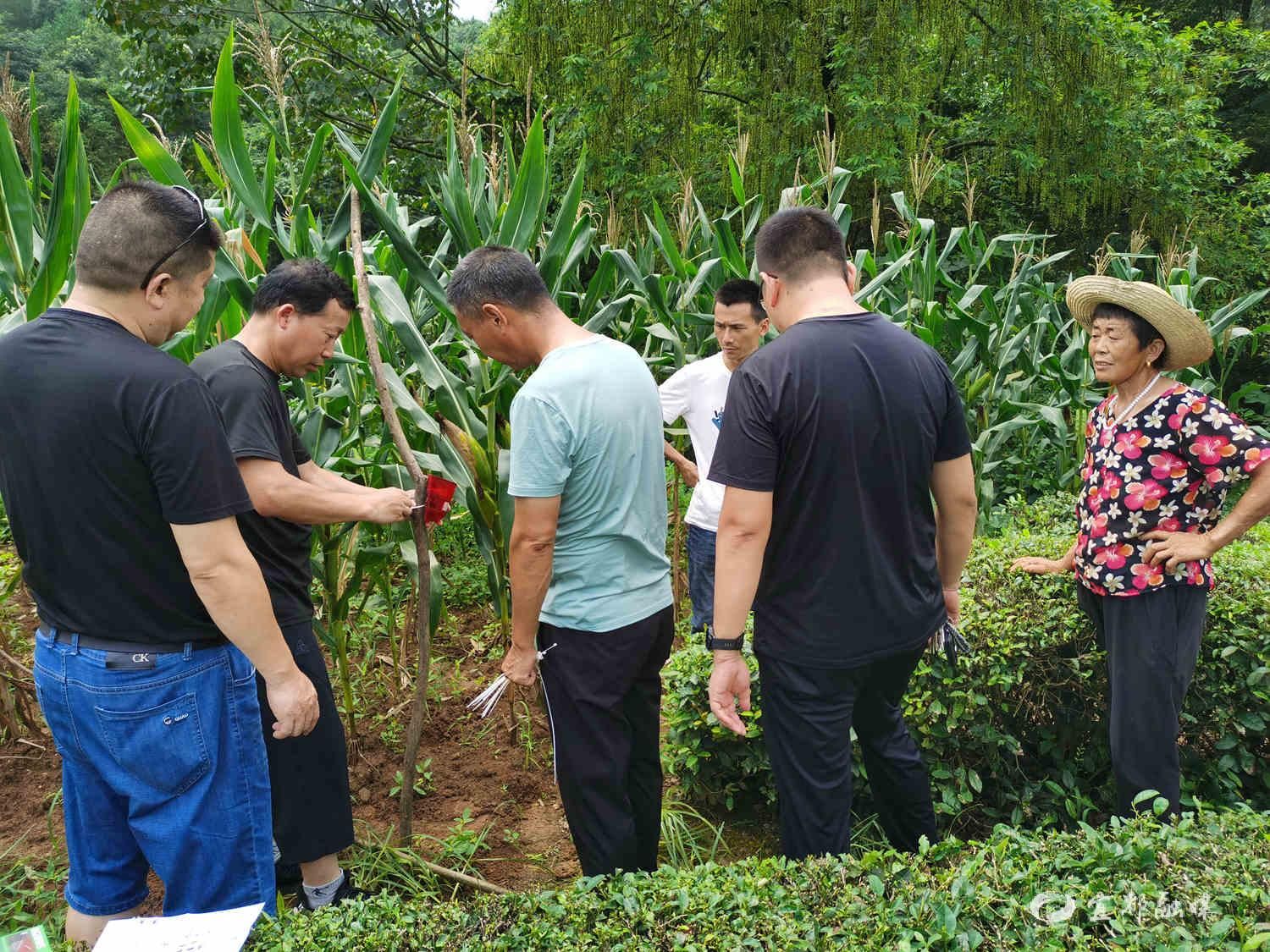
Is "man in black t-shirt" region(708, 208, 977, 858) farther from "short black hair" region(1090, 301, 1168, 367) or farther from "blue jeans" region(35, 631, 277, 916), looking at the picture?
"blue jeans" region(35, 631, 277, 916)

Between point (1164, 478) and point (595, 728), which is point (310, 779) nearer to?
point (595, 728)

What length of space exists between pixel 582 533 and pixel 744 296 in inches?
62.9

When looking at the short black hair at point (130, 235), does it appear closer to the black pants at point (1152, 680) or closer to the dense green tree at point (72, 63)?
the black pants at point (1152, 680)

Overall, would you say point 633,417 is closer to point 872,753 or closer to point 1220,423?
point 872,753

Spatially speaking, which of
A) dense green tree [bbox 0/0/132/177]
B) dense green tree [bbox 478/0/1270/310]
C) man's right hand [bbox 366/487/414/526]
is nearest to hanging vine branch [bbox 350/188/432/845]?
man's right hand [bbox 366/487/414/526]

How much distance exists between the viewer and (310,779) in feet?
8.63

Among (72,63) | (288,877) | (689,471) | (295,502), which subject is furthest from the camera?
(72,63)

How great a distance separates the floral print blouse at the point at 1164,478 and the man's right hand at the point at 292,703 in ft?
7.31

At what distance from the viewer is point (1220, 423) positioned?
8.41 feet

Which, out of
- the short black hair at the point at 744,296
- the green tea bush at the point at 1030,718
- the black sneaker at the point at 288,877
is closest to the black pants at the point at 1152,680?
the green tea bush at the point at 1030,718


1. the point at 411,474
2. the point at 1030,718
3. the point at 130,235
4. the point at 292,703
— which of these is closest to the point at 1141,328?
the point at 1030,718

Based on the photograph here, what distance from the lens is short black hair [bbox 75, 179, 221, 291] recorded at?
1929 millimetres

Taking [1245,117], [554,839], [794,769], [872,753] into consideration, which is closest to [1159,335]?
[872,753]

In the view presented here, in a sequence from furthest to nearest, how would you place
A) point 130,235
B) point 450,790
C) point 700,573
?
point 700,573, point 450,790, point 130,235
